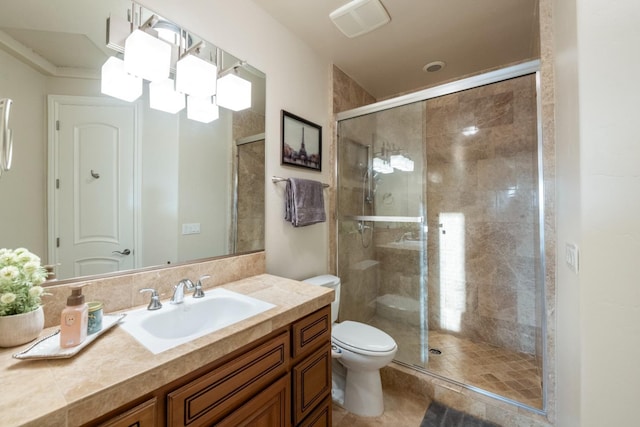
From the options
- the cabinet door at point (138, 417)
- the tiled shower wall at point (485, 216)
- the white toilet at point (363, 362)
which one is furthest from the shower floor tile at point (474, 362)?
the cabinet door at point (138, 417)

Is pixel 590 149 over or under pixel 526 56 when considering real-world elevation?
under

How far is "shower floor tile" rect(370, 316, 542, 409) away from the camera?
65.9 inches

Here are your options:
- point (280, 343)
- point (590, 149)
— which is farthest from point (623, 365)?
point (280, 343)

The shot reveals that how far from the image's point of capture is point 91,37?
3.35ft

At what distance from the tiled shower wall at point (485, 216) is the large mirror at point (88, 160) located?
6.87 feet

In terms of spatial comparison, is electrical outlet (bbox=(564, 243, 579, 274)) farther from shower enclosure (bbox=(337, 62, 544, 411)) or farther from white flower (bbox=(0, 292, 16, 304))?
white flower (bbox=(0, 292, 16, 304))

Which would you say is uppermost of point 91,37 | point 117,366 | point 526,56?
point 526,56

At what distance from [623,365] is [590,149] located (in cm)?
65

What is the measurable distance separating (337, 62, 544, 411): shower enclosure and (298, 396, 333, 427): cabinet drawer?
3.10ft

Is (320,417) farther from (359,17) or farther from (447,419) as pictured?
(359,17)

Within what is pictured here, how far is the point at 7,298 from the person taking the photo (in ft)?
2.26

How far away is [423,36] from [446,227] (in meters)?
1.65

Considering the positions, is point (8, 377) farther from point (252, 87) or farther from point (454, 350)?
point (454, 350)

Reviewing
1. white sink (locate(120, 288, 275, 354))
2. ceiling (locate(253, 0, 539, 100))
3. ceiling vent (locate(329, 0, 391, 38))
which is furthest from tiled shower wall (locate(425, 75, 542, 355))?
white sink (locate(120, 288, 275, 354))
